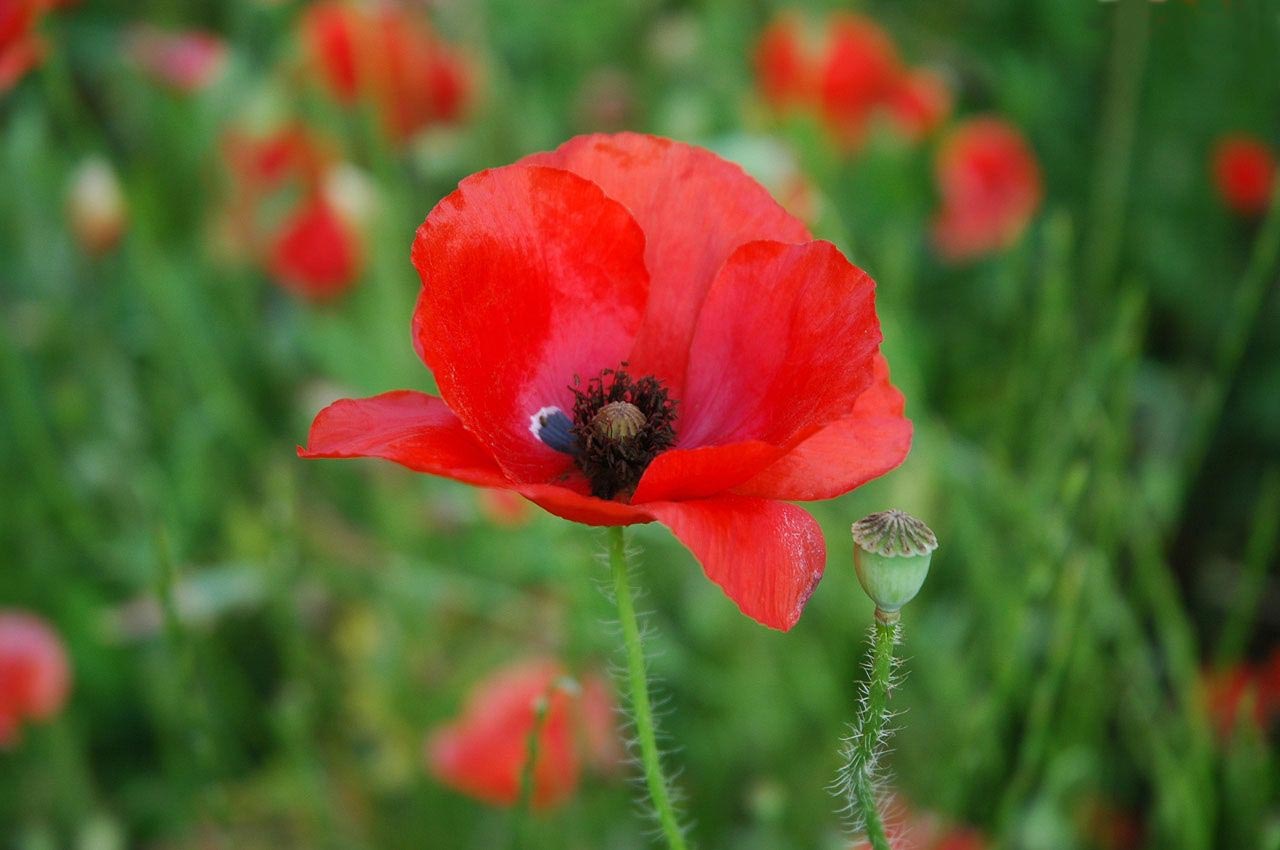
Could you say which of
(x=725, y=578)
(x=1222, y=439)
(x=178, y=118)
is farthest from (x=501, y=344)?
(x=178, y=118)

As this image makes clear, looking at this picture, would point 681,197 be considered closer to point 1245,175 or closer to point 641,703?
point 641,703

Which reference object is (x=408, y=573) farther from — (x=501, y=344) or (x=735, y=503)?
(x=735, y=503)

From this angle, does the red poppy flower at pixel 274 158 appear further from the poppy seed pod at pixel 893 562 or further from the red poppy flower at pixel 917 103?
the poppy seed pod at pixel 893 562

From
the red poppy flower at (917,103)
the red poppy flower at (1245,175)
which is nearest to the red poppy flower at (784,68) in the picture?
the red poppy flower at (917,103)

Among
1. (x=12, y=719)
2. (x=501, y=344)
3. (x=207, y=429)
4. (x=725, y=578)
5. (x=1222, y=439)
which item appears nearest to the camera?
(x=725, y=578)

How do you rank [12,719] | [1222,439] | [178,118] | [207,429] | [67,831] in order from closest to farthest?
[12,719], [67,831], [207,429], [1222,439], [178,118]
